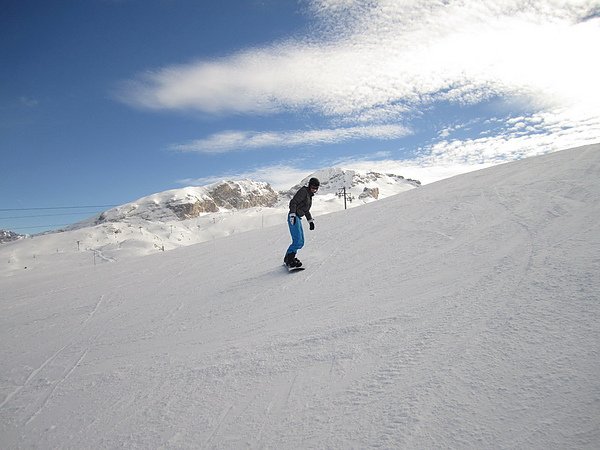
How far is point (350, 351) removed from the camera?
11.8 feet

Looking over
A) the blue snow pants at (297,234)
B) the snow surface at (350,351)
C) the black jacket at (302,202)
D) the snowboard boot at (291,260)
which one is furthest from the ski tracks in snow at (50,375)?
the black jacket at (302,202)

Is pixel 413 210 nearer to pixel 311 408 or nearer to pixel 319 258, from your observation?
pixel 319 258

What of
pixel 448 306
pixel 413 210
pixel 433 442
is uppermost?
pixel 413 210

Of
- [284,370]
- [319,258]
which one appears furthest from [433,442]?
[319,258]

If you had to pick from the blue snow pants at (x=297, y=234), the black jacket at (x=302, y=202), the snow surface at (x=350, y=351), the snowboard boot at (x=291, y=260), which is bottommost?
the snow surface at (x=350, y=351)

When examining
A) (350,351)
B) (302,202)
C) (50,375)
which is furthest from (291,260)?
(50,375)

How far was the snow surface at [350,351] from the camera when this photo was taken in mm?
2551

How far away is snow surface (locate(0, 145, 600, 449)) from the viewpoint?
8.37 ft

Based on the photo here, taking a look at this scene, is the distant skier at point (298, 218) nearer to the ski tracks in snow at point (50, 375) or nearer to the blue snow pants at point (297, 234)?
the blue snow pants at point (297, 234)

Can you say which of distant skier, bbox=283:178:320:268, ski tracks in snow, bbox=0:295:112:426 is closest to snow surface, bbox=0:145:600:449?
ski tracks in snow, bbox=0:295:112:426

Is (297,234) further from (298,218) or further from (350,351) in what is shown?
(350,351)

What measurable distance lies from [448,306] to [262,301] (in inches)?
119

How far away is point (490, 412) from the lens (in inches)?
95.8

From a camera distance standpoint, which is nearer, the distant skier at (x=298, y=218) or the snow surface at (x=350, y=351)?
the snow surface at (x=350, y=351)
